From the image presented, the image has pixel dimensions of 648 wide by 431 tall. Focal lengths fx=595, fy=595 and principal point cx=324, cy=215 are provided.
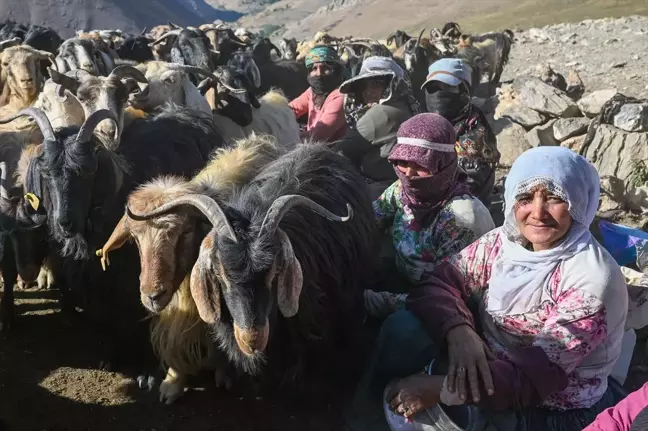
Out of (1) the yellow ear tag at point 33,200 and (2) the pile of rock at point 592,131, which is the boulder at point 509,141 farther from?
(1) the yellow ear tag at point 33,200

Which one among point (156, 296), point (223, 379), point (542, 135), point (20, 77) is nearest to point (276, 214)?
point (156, 296)

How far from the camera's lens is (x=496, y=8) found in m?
59.6

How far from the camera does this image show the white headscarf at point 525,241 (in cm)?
253

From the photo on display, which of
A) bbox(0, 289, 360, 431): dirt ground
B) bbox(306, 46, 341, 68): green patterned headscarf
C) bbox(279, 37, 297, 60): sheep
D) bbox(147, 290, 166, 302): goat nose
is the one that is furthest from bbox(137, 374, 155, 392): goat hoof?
bbox(279, 37, 297, 60): sheep

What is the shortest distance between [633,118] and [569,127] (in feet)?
3.87

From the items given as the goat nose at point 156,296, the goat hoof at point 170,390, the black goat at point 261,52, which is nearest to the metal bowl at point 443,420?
the goat nose at point 156,296

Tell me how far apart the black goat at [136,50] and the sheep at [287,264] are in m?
9.56

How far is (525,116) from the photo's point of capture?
911cm

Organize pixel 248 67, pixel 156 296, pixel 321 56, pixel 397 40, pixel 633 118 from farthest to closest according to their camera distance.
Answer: pixel 397 40, pixel 248 67, pixel 321 56, pixel 633 118, pixel 156 296

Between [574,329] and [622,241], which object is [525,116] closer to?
[622,241]

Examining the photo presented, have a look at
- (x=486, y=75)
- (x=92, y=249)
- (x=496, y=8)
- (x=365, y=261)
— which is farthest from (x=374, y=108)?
(x=496, y=8)

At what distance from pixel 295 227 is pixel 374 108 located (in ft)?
7.53

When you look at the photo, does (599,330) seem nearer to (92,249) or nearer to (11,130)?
(92,249)

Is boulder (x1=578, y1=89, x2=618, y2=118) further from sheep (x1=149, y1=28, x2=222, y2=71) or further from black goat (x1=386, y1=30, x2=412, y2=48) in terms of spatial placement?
black goat (x1=386, y1=30, x2=412, y2=48)
